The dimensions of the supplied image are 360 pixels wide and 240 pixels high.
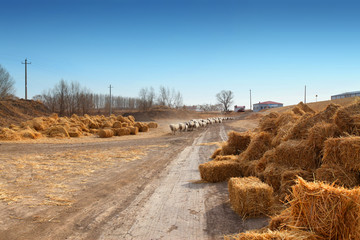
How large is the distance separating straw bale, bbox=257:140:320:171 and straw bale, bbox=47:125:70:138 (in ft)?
72.3

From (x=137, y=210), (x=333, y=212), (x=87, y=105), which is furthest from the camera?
(x=87, y=105)

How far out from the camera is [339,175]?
192 inches

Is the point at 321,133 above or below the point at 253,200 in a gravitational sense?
above

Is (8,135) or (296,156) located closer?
(296,156)

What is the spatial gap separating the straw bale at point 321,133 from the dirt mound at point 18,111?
3875 centimetres

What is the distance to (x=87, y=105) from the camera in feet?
223

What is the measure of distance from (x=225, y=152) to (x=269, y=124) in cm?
240

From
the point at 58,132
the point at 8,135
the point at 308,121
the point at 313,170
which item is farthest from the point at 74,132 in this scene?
the point at 313,170

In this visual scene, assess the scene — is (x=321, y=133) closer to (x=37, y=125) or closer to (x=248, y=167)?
(x=248, y=167)

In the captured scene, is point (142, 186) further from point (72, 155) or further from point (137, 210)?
point (72, 155)

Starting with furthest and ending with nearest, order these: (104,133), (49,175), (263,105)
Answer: (263,105) < (104,133) < (49,175)

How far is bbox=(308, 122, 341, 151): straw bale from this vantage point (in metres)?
5.89

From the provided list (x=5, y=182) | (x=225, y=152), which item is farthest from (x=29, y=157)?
(x=225, y=152)

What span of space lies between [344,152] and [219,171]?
415 centimetres
